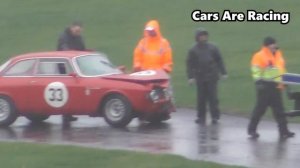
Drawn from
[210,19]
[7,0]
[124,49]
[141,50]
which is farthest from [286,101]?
[7,0]

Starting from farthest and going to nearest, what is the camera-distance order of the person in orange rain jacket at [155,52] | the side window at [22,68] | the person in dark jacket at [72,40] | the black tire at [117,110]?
the person in dark jacket at [72,40], the person in orange rain jacket at [155,52], the side window at [22,68], the black tire at [117,110]

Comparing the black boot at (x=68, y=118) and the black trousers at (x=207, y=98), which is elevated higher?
the black trousers at (x=207, y=98)

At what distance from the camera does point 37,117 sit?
64.6ft

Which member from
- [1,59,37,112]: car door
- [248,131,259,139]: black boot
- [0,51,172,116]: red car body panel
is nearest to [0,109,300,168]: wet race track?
[248,131,259,139]: black boot

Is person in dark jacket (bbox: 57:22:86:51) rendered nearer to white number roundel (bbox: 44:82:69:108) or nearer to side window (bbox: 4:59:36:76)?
side window (bbox: 4:59:36:76)

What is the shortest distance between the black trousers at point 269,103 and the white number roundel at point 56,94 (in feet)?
12.3

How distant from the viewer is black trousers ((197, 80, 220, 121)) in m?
19.2

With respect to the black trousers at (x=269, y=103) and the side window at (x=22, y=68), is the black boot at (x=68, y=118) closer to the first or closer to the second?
the side window at (x=22, y=68)

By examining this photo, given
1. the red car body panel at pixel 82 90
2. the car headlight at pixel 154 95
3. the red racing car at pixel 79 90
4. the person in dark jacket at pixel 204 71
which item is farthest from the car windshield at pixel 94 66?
the person in dark jacket at pixel 204 71

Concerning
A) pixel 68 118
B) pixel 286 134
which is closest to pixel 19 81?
pixel 68 118

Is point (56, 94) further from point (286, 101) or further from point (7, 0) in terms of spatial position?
point (7, 0)

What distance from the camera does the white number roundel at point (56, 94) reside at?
18.8 metres

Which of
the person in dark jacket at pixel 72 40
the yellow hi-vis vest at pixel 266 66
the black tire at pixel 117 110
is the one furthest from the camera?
the person in dark jacket at pixel 72 40

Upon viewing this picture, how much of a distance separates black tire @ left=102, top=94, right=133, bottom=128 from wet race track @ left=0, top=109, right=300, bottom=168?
6.3 inches
